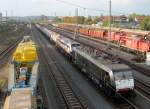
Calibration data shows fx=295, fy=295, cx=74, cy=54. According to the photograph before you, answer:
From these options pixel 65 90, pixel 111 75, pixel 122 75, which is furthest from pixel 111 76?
pixel 65 90

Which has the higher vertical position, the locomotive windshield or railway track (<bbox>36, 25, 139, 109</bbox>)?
the locomotive windshield

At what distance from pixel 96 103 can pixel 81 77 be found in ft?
31.9

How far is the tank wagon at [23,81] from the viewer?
13.3m

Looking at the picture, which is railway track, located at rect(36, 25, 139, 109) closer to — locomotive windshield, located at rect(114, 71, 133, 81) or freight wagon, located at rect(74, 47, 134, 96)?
freight wagon, located at rect(74, 47, 134, 96)

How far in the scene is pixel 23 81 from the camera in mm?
18219

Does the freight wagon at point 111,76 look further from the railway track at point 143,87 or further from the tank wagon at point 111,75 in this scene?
the railway track at point 143,87

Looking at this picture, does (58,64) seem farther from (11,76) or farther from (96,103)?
(11,76)

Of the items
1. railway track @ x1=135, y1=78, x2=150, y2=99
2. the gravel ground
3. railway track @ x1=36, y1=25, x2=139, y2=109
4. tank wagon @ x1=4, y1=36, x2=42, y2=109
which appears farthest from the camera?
railway track @ x1=135, y1=78, x2=150, y2=99

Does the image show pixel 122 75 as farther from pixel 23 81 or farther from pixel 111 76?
pixel 23 81

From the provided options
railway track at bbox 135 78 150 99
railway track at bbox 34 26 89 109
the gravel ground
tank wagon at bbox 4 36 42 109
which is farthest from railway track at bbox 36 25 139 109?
tank wagon at bbox 4 36 42 109

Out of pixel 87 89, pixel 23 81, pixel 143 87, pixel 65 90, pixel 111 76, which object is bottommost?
pixel 65 90

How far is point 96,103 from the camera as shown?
23.8 metres

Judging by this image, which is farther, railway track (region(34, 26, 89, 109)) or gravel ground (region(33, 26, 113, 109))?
gravel ground (region(33, 26, 113, 109))

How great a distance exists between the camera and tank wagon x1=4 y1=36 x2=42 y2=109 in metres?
13.3
